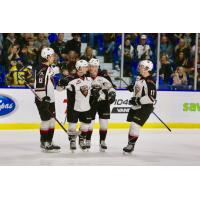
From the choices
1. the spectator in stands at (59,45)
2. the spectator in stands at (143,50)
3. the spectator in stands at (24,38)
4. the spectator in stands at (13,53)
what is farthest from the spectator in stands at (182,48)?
the spectator in stands at (13,53)

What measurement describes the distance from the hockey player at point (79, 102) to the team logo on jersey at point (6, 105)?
1.13m

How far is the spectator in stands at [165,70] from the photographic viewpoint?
6391 mm

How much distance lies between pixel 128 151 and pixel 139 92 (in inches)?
26.3

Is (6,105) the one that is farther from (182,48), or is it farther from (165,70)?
(182,48)

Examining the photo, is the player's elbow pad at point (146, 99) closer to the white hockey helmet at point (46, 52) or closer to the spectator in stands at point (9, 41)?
the white hockey helmet at point (46, 52)

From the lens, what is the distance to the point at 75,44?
606cm

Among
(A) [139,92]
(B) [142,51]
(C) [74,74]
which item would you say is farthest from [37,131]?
(B) [142,51]

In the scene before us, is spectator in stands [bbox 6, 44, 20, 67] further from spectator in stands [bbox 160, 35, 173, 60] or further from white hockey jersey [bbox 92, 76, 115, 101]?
spectator in stands [bbox 160, 35, 173, 60]

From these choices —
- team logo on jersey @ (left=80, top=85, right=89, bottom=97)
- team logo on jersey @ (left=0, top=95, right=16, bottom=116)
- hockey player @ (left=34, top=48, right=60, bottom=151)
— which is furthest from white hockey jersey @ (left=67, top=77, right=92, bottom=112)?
team logo on jersey @ (left=0, top=95, right=16, bottom=116)

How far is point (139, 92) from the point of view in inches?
220

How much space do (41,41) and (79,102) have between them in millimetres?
911

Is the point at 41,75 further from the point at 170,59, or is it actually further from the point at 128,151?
the point at 170,59

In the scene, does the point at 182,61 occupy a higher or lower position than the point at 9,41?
lower

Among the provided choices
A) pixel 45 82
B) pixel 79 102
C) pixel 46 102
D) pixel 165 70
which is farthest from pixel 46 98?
pixel 165 70
